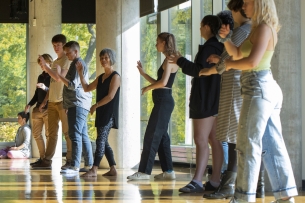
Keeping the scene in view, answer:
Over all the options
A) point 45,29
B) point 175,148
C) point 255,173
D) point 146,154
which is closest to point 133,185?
point 146,154

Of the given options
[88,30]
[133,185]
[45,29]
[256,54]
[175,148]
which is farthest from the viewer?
[88,30]

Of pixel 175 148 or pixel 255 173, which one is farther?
pixel 175 148

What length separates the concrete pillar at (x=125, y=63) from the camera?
9336 mm

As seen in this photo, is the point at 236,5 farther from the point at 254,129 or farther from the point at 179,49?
the point at 179,49

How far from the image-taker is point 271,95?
4461 mm

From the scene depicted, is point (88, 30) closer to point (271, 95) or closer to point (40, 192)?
point (40, 192)

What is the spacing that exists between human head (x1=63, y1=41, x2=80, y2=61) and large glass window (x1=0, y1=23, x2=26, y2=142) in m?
6.32

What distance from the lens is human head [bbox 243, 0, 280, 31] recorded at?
14.6ft

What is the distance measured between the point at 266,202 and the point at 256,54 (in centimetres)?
149

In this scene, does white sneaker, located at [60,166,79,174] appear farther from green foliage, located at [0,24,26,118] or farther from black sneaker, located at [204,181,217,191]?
green foliage, located at [0,24,26,118]

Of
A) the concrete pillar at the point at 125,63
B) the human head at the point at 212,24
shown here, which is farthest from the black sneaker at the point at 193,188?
the concrete pillar at the point at 125,63

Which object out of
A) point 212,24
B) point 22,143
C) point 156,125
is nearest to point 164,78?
point 156,125

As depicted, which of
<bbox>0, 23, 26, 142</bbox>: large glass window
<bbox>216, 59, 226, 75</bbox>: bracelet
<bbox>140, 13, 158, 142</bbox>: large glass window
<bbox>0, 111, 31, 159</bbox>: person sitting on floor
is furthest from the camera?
<bbox>0, 23, 26, 142</bbox>: large glass window

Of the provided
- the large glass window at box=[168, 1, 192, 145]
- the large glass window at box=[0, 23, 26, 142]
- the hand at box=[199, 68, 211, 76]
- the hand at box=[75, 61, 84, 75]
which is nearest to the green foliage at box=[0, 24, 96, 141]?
the large glass window at box=[0, 23, 26, 142]
